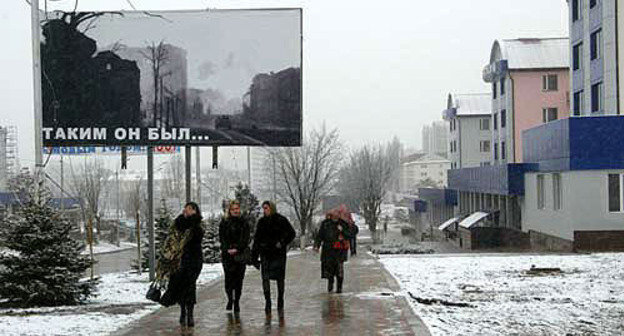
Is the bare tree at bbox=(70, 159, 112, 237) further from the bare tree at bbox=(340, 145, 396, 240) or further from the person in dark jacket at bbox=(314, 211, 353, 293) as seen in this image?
the person in dark jacket at bbox=(314, 211, 353, 293)

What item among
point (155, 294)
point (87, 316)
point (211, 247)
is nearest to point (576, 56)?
point (211, 247)

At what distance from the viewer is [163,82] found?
16094 mm

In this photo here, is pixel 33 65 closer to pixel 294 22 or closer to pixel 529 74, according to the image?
pixel 294 22

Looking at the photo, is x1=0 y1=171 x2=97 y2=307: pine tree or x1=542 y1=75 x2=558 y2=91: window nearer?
x1=0 y1=171 x2=97 y2=307: pine tree

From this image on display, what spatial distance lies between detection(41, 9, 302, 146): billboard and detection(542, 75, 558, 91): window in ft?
135

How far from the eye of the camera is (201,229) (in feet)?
32.9

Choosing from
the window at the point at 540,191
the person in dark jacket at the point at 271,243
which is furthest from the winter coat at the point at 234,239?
the window at the point at 540,191

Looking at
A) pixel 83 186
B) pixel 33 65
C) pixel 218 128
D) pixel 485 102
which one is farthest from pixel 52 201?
pixel 485 102

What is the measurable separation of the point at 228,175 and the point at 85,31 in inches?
4128

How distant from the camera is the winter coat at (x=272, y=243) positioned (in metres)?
11.1

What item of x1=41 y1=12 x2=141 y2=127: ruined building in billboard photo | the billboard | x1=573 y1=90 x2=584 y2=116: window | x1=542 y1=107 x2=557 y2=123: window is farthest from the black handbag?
x1=542 y1=107 x2=557 y2=123: window

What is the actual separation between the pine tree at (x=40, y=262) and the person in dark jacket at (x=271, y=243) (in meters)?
3.30

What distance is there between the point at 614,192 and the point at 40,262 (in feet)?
66.2

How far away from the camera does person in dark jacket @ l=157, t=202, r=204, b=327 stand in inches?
391
